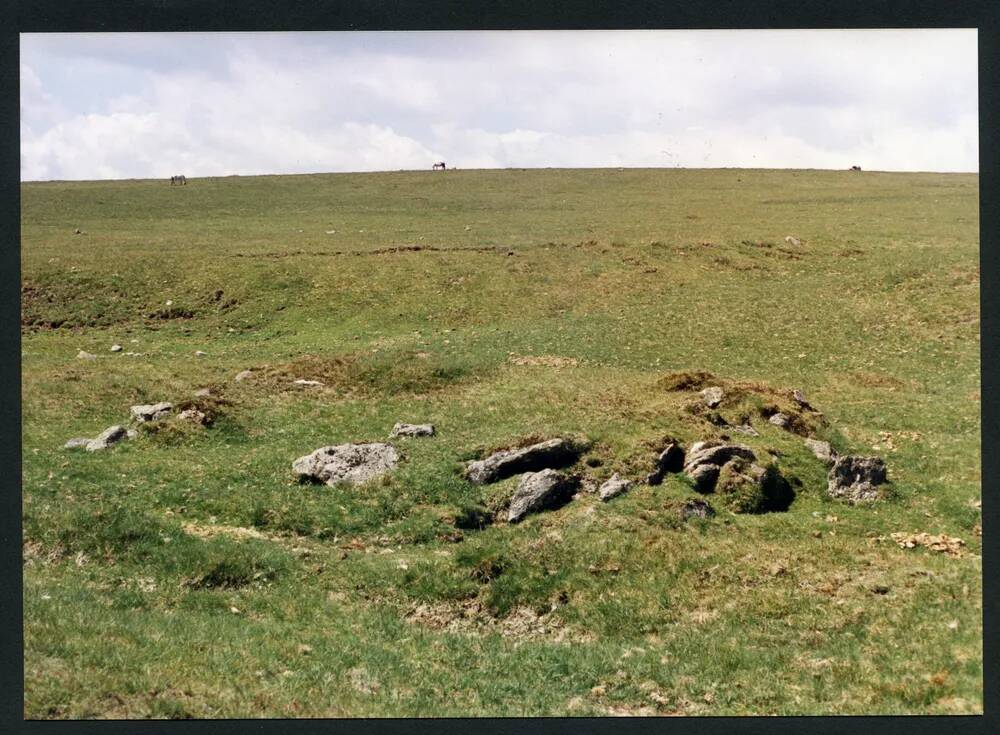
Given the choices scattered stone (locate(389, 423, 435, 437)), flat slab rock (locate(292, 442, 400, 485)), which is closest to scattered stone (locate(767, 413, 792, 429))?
scattered stone (locate(389, 423, 435, 437))

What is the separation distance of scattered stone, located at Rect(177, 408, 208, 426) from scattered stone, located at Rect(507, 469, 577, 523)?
36.8 feet

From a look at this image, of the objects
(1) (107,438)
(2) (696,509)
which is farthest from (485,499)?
(1) (107,438)

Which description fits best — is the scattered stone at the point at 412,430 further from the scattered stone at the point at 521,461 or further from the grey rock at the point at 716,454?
the grey rock at the point at 716,454

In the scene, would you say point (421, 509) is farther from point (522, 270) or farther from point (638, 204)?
point (638, 204)

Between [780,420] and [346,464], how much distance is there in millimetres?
13499

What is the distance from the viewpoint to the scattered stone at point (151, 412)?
23.9 meters

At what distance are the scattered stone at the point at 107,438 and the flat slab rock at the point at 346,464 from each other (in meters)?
6.06

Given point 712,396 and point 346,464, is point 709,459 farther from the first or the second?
point 346,464

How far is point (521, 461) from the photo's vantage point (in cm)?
2036

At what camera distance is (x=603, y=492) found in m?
19.1

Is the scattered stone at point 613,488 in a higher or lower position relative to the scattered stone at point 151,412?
lower

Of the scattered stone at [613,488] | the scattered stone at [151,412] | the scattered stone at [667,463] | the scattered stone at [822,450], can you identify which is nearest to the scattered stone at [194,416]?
the scattered stone at [151,412]

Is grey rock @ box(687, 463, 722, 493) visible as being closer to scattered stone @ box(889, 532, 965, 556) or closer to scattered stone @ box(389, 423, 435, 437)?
scattered stone @ box(889, 532, 965, 556)

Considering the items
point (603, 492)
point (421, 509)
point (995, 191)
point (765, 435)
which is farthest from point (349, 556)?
point (995, 191)
